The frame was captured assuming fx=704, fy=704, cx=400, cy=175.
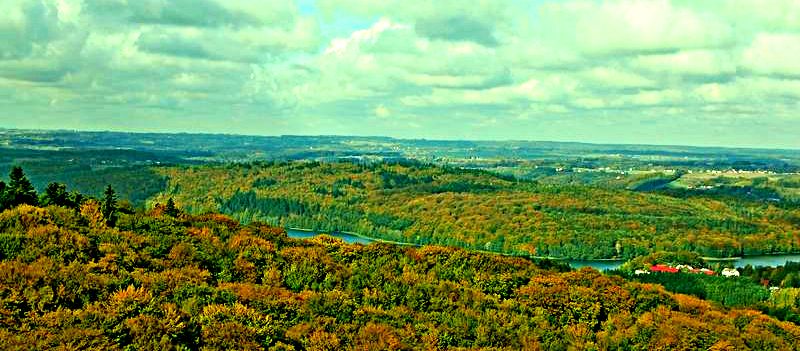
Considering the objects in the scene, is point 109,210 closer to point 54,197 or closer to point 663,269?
point 54,197

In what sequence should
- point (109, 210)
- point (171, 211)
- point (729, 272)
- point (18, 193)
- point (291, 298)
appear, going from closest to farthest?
point (291, 298) → point (18, 193) → point (109, 210) → point (171, 211) → point (729, 272)

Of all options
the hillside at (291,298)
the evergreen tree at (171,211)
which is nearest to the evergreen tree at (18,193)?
the hillside at (291,298)

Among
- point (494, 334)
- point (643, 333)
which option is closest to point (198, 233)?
point (494, 334)

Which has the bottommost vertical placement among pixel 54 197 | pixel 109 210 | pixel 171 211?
pixel 171 211

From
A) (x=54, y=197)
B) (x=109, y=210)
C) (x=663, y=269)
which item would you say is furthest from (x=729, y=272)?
(x=54, y=197)

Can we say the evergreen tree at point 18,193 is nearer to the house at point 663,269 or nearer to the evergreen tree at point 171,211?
the evergreen tree at point 171,211

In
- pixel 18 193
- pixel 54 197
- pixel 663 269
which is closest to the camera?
pixel 18 193
